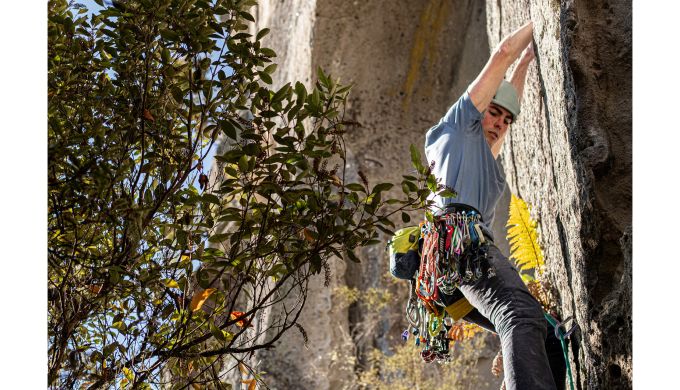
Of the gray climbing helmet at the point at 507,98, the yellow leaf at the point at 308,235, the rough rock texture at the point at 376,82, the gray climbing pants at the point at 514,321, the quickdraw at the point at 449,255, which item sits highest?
the rough rock texture at the point at 376,82

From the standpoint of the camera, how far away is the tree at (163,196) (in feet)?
9.44

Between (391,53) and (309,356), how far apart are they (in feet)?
8.09

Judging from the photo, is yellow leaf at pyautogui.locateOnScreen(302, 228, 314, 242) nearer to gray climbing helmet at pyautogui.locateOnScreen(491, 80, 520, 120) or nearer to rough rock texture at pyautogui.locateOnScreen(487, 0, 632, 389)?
rough rock texture at pyautogui.locateOnScreen(487, 0, 632, 389)

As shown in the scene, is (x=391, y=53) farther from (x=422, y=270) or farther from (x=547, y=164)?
(x=422, y=270)

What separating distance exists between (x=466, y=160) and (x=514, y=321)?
68 centimetres

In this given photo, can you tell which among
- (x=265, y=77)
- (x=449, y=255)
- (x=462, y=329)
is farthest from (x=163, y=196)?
(x=462, y=329)

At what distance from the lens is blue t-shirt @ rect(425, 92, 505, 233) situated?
363cm

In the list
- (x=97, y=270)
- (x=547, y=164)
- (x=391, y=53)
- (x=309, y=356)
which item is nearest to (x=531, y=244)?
(x=547, y=164)

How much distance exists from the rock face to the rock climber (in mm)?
190

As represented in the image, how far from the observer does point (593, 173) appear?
354cm

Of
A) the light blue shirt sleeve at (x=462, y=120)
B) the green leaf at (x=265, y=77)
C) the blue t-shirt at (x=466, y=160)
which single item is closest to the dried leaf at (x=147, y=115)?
the green leaf at (x=265, y=77)

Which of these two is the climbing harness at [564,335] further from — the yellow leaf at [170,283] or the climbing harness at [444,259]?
the yellow leaf at [170,283]

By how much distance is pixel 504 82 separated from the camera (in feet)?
12.9

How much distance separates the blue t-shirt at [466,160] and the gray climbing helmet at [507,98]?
17 centimetres
